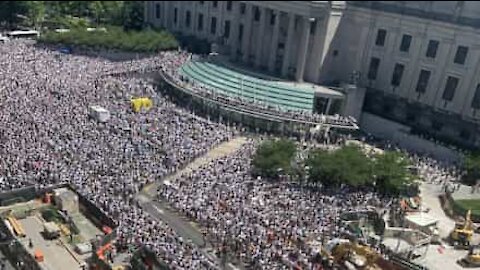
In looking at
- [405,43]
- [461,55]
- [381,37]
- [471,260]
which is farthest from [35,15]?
[471,260]

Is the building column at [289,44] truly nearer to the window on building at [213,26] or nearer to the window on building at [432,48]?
the window on building at [432,48]

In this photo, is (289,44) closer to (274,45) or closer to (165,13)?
(274,45)

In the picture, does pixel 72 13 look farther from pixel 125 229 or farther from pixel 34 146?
pixel 125 229

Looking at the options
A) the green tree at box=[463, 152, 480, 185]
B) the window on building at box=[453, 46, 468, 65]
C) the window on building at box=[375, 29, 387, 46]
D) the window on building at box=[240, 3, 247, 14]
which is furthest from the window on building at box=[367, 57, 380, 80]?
the window on building at box=[240, 3, 247, 14]

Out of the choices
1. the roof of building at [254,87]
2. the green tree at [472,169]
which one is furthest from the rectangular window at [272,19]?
the green tree at [472,169]

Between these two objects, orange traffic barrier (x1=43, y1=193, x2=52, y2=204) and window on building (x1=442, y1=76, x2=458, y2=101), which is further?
window on building (x1=442, y1=76, x2=458, y2=101)

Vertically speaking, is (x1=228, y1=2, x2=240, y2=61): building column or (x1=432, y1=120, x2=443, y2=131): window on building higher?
(x1=228, y1=2, x2=240, y2=61): building column

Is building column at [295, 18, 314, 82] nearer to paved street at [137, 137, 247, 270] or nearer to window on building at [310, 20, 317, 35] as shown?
window on building at [310, 20, 317, 35]
